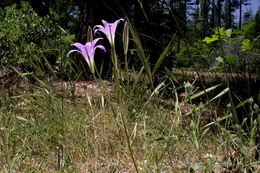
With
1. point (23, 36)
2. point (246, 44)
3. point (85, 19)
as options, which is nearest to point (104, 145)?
point (246, 44)

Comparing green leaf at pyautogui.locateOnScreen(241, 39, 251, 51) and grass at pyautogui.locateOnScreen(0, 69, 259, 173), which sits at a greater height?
green leaf at pyautogui.locateOnScreen(241, 39, 251, 51)

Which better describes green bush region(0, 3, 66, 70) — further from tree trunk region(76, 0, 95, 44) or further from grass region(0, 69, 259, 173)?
grass region(0, 69, 259, 173)

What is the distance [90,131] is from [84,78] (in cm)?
243

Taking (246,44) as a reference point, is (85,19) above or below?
above

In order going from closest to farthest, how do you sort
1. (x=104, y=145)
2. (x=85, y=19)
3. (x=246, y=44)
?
(x=104, y=145)
(x=246, y=44)
(x=85, y=19)

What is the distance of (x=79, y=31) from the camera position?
4523 mm

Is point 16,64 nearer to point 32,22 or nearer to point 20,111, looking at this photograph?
point 32,22

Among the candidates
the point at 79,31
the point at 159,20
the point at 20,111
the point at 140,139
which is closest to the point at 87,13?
the point at 79,31

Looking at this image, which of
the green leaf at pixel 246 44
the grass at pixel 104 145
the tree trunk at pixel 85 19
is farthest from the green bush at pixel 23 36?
the green leaf at pixel 246 44

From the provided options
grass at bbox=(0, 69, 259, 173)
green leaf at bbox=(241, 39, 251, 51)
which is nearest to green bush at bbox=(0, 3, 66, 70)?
grass at bbox=(0, 69, 259, 173)

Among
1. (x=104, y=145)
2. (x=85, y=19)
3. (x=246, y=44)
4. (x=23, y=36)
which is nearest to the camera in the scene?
(x=104, y=145)

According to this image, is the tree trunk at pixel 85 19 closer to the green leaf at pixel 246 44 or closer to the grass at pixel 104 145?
the grass at pixel 104 145

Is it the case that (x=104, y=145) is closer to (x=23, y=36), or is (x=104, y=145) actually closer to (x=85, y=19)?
(x=85, y=19)

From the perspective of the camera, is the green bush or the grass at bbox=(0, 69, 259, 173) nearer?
the grass at bbox=(0, 69, 259, 173)
